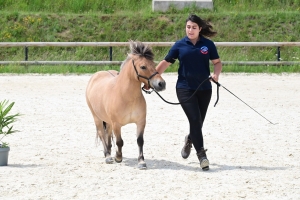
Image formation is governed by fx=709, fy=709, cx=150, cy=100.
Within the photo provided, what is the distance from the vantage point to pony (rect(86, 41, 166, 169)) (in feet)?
27.2

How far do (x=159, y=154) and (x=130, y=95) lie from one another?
126 cm

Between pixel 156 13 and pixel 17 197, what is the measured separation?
61.6ft

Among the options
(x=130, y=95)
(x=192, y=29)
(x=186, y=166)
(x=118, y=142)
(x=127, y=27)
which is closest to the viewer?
(x=192, y=29)

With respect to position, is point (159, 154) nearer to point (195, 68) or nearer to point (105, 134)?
point (105, 134)

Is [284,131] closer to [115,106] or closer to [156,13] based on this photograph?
[115,106]

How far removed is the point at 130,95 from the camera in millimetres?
8570

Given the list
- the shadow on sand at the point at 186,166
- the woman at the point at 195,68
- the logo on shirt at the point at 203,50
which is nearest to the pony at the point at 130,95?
the shadow on sand at the point at 186,166

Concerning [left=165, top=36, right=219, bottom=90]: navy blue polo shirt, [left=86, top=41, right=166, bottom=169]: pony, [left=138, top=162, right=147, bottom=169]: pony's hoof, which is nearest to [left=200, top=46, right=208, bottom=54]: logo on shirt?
[left=165, top=36, right=219, bottom=90]: navy blue polo shirt

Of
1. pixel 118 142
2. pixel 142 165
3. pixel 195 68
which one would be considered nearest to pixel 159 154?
pixel 118 142

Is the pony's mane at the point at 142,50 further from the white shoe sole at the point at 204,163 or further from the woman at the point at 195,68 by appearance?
the white shoe sole at the point at 204,163

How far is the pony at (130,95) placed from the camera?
27.2ft

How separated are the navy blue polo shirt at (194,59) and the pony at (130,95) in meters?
0.39

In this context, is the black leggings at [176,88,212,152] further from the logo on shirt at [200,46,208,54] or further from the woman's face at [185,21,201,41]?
the woman's face at [185,21,201,41]

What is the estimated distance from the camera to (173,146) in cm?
1005
